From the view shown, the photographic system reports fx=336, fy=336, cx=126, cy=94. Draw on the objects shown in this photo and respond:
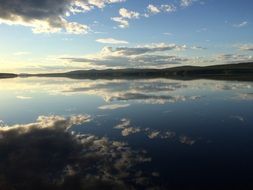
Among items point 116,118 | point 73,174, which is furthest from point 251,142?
point 116,118

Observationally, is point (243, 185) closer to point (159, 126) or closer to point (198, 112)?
point (159, 126)

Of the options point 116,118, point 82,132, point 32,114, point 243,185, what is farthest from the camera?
point 32,114

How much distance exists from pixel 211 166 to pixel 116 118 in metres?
15.6

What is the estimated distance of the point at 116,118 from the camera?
30891mm

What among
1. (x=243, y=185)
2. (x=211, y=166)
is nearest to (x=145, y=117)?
(x=211, y=166)

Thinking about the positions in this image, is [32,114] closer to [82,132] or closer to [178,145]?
[82,132]

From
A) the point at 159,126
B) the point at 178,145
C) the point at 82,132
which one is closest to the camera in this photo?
the point at 178,145

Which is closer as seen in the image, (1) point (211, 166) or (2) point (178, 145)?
(1) point (211, 166)

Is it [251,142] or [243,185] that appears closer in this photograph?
[243,185]

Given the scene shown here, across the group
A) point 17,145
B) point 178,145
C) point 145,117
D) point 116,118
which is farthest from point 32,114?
point 178,145

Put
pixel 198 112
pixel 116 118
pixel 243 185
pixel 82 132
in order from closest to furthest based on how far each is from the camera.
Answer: pixel 243 185
pixel 82 132
pixel 116 118
pixel 198 112

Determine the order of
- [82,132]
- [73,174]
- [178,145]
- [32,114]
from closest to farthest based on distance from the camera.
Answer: [73,174] < [178,145] < [82,132] < [32,114]

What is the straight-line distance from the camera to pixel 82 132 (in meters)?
24.7

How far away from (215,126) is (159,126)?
14.1ft
